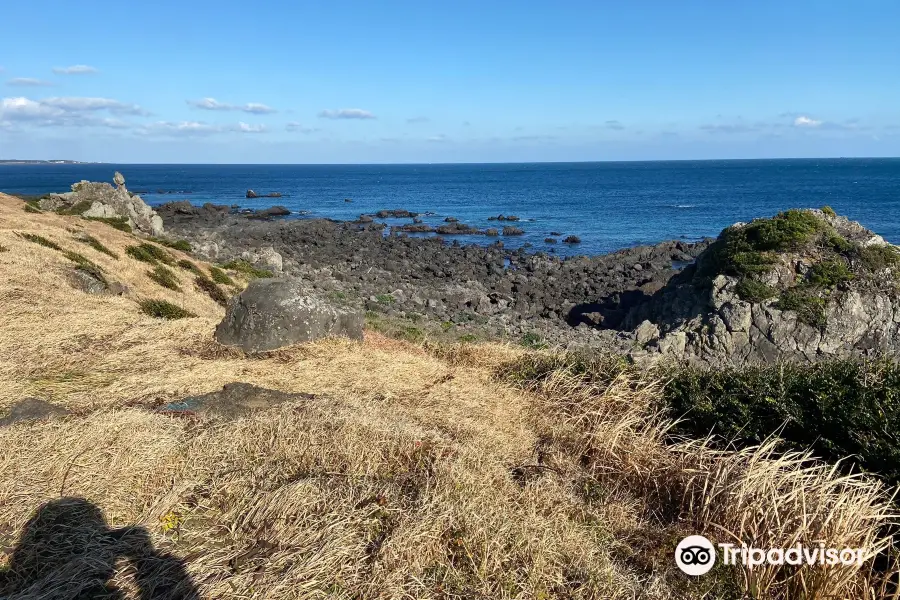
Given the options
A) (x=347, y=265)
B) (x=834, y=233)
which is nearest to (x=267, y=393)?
(x=834, y=233)

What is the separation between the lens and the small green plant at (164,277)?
19.0 meters

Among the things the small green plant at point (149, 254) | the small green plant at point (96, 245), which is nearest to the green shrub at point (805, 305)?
the small green plant at point (149, 254)

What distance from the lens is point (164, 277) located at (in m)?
19.5

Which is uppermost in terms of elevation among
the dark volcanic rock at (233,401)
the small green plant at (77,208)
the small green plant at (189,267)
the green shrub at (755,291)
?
the small green plant at (77,208)

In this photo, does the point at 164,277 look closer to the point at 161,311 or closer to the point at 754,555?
the point at 161,311

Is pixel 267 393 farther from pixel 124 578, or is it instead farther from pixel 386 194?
pixel 386 194

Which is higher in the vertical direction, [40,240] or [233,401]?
[40,240]

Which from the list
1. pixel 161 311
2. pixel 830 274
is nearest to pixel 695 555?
pixel 161 311

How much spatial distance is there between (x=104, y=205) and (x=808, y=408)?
39.0 m

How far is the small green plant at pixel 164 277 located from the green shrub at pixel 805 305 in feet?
62.8

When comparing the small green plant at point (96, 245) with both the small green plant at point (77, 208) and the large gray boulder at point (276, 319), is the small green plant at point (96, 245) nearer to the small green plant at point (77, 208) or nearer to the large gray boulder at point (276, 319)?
the large gray boulder at point (276, 319)

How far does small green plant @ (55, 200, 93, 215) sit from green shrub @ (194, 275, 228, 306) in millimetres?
17992

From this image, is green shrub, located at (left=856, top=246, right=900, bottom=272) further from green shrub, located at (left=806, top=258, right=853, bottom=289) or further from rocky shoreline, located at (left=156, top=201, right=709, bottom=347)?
rocky shoreline, located at (left=156, top=201, right=709, bottom=347)

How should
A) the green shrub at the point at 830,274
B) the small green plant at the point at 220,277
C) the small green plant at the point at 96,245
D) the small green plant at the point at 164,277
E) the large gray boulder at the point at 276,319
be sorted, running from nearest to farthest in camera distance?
the large gray boulder at the point at 276,319
the green shrub at the point at 830,274
the small green plant at the point at 164,277
the small green plant at the point at 96,245
the small green plant at the point at 220,277
